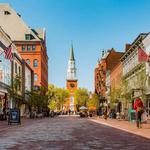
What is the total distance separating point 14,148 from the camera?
14.9 m

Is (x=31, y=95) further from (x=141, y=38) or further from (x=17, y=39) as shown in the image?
(x=141, y=38)

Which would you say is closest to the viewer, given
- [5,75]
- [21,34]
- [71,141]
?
[71,141]

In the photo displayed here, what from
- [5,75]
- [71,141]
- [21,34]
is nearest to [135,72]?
[5,75]

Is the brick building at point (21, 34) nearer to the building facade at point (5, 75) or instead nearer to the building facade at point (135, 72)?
the building facade at point (5, 75)

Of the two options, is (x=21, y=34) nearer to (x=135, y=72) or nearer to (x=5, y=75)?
(x=5, y=75)

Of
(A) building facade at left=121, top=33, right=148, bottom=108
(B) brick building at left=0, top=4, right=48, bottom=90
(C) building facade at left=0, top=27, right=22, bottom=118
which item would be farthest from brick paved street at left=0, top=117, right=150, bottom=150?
(B) brick building at left=0, top=4, right=48, bottom=90

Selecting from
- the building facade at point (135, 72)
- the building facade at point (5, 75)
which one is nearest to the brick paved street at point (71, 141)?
the building facade at point (135, 72)

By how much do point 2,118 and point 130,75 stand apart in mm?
24672

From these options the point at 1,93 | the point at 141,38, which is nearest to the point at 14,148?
the point at 141,38

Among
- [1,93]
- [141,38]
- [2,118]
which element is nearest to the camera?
[2,118]

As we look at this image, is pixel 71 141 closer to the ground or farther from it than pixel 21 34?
closer to the ground

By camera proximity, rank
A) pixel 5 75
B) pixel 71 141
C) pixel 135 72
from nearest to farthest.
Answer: pixel 71 141 → pixel 135 72 → pixel 5 75

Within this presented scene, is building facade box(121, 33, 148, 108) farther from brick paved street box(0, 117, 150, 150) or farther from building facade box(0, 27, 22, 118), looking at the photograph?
brick paved street box(0, 117, 150, 150)

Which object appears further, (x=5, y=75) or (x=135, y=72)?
(x=5, y=75)
